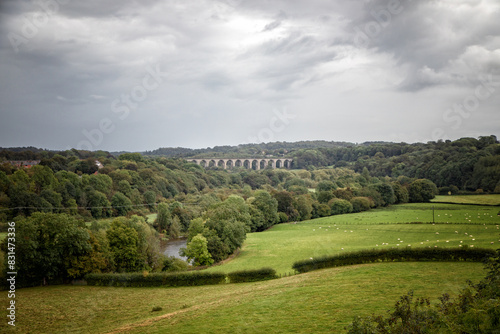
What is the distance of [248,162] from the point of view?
192125mm

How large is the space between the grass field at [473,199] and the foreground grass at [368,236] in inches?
111

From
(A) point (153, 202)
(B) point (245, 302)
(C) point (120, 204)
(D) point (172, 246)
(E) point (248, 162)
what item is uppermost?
(E) point (248, 162)

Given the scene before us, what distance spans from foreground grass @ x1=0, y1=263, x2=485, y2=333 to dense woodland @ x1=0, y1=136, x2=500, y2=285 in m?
4.49

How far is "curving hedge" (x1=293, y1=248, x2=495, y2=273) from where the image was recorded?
98.8 ft

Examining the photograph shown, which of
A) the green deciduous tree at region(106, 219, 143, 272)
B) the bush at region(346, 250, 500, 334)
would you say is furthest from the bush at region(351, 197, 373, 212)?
the bush at region(346, 250, 500, 334)

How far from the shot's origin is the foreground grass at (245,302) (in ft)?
59.1

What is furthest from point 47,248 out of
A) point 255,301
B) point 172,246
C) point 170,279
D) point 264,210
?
point 264,210

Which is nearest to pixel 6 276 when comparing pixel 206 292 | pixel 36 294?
pixel 36 294

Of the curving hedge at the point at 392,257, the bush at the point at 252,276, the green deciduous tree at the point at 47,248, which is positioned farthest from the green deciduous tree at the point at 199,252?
the curving hedge at the point at 392,257

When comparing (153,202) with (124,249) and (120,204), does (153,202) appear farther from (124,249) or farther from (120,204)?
(124,249)

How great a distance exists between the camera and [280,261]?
4006 cm

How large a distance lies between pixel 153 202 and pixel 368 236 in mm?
56766

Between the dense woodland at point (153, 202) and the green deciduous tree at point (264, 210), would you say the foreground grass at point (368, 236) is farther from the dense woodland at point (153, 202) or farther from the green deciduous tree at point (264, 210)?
the dense woodland at point (153, 202)

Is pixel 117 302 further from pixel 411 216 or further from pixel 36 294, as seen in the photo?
pixel 411 216
